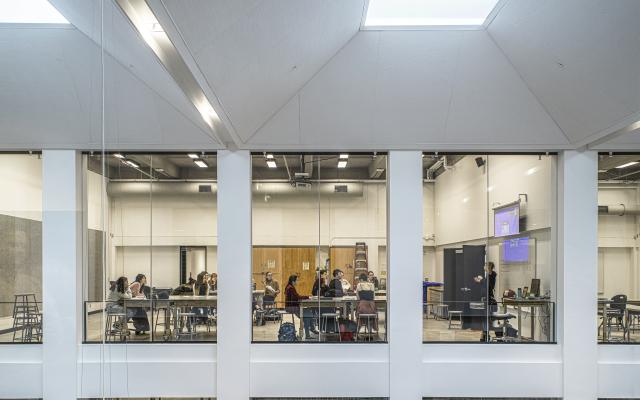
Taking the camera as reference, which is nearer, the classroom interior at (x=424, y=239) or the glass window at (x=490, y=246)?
the classroom interior at (x=424, y=239)

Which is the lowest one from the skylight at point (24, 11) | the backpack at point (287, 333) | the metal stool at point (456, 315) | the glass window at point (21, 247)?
the backpack at point (287, 333)

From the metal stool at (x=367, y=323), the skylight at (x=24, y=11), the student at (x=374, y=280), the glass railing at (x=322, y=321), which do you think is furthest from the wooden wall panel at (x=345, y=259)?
the skylight at (x=24, y=11)

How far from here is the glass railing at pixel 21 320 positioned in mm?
1615

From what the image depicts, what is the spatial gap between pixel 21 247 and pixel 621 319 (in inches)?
366

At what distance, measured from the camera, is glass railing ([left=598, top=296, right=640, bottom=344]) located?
874 cm

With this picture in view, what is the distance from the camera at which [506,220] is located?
29.7 ft

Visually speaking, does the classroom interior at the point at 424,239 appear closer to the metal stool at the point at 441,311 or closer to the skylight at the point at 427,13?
the metal stool at the point at 441,311

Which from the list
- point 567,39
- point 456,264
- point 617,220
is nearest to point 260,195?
point 456,264

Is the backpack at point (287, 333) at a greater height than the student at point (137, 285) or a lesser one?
lesser

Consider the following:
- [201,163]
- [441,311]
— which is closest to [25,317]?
[201,163]

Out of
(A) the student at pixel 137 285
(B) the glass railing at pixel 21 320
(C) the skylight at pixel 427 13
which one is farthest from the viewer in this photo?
(C) the skylight at pixel 427 13

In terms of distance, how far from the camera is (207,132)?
7711 millimetres

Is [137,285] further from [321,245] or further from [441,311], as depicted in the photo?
[441,311]

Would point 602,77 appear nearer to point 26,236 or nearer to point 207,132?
point 207,132
